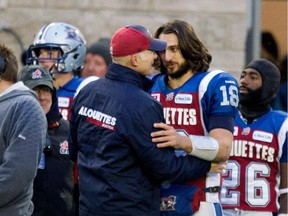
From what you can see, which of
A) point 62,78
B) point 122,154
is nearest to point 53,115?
point 62,78

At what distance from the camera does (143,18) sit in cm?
1298

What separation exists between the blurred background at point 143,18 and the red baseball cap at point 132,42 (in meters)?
6.31

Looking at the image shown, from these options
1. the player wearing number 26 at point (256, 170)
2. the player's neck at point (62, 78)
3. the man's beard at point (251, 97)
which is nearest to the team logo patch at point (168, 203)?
the player wearing number 26 at point (256, 170)

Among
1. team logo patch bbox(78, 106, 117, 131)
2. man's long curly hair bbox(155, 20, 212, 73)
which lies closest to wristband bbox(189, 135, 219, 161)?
team logo patch bbox(78, 106, 117, 131)

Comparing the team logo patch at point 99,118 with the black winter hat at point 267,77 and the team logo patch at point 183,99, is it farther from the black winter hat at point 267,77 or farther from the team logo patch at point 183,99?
the black winter hat at point 267,77

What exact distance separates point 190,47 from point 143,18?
639cm

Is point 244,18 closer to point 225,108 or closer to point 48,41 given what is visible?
point 48,41

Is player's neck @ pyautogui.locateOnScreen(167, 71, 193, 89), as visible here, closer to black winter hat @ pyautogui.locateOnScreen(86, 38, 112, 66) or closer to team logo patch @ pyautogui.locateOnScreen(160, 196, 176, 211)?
team logo patch @ pyautogui.locateOnScreen(160, 196, 176, 211)

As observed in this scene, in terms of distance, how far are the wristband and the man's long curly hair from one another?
1.96 feet

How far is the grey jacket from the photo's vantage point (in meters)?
6.07

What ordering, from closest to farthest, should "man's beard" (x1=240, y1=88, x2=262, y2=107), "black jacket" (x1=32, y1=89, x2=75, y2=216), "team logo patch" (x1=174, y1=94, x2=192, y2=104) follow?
"team logo patch" (x1=174, y1=94, x2=192, y2=104), "black jacket" (x1=32, y1=89, x2=75, y2=216), "man's beard" (x1=240, y1=88, x2=262, y2=107)

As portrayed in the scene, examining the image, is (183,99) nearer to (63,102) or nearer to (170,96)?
(170,96)

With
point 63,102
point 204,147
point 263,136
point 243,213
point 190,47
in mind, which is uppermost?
point 190,47

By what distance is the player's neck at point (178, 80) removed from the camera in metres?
6.70
